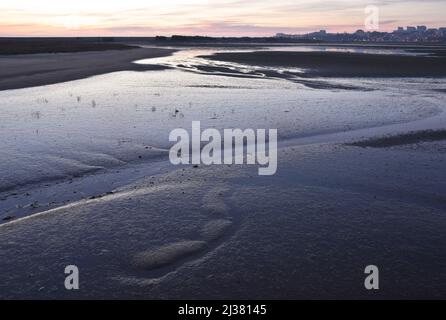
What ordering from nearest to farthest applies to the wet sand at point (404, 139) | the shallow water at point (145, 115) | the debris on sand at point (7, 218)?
the debris on sand at point (7, 218), the shallow water at point (145, 115), the wet sand at point (404, 139)

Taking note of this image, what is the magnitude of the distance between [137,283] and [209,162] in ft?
18.5

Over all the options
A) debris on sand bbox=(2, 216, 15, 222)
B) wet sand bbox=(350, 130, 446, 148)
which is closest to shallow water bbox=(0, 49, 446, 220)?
debris on sand bbox=(2, 216, 15, 222)

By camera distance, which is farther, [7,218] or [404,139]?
[404,139]

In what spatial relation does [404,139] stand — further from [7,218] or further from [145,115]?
[7,218]


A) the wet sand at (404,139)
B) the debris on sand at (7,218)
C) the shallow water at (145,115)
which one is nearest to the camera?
the debris on sand at (7,218)

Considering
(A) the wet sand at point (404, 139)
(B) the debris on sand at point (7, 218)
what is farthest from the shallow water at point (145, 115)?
(A) the wet sand at point (404, 139)

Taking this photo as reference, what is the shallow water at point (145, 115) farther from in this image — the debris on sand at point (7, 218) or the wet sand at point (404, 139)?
the wet sand at point (404, 139)

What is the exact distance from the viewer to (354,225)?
24.3 feet

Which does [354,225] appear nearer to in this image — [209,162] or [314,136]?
[209,162]

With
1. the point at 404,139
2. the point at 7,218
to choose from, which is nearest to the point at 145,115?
the point at 404,139

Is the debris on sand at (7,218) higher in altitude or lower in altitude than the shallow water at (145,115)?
lower

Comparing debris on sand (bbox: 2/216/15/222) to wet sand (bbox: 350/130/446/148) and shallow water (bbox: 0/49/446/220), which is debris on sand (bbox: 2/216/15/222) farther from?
wet sand (bbox: 350/130/446/148)

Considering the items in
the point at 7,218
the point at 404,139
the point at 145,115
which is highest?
the point at 145,115
